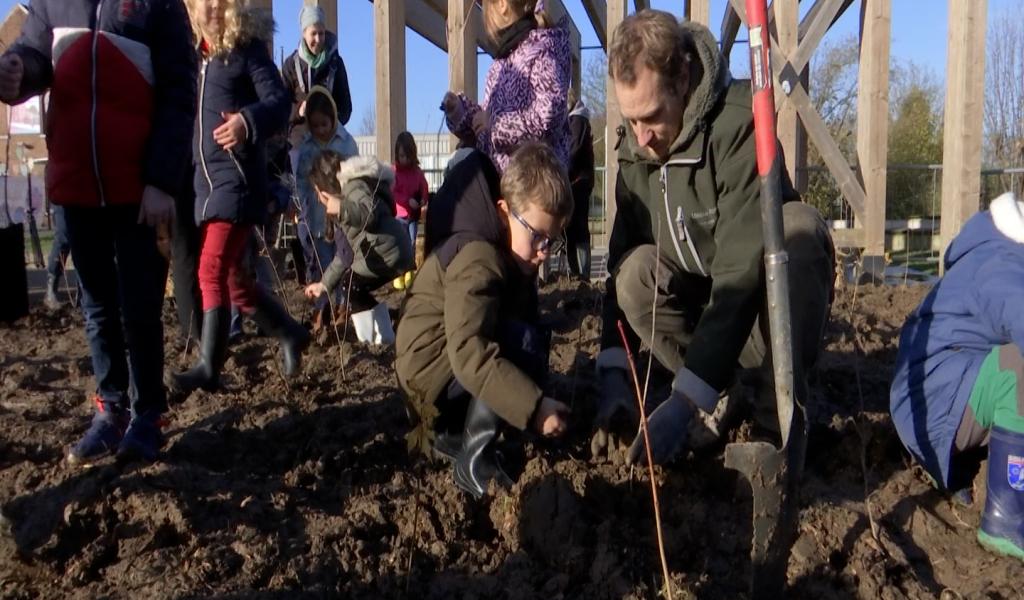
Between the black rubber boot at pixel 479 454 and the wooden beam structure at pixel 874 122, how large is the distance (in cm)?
519

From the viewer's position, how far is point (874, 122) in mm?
7121

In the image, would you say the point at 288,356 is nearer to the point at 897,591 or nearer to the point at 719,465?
the point at 719,465

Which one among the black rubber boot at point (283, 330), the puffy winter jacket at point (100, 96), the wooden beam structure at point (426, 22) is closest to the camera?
the puffy winter jacket at point (100, 96)

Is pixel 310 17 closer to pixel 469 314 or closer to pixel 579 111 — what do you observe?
pixel 579 111

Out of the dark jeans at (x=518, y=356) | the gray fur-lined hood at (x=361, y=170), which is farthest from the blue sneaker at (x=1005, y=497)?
the gray fur-lined hood at (x=361, y=170)

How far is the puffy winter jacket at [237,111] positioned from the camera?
12.6ft

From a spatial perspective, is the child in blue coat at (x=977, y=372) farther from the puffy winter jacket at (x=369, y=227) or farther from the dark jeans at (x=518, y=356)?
the puffy winter jacket at (x=369, y=227)

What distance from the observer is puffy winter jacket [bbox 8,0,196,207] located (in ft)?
9.30

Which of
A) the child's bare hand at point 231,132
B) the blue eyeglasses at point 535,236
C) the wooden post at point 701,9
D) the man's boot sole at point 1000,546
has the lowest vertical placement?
the man's boot sole at point 1000,546

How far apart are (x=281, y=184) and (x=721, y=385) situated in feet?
13.4

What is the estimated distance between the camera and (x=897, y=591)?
225cm

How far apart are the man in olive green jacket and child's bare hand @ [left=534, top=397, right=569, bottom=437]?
0.77 feet

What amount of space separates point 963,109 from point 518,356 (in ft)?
A: 18.6

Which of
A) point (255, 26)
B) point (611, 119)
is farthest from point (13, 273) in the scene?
point (611, 119)
